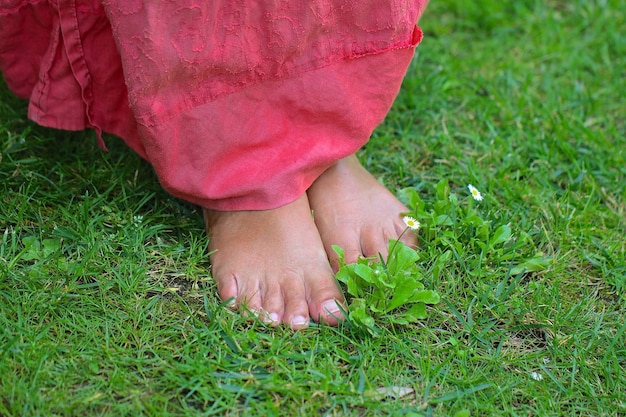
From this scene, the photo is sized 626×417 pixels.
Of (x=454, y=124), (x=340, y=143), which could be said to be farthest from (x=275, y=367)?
(x=454, y=124)

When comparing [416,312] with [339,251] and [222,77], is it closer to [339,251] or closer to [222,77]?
[339,251]

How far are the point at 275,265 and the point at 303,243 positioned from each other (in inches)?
3.1

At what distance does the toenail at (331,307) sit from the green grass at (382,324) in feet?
0.12

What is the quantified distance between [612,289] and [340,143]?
0.70 meters

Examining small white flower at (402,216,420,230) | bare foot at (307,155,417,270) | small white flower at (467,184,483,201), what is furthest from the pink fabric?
small white flower at (467,184,483,201)

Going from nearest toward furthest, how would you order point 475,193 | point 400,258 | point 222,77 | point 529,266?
point 222,77
point 400,258
point 529,266
point 475,193

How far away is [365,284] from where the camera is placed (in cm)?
148

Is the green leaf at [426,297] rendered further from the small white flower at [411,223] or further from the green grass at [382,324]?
the small white flower at [411,223]

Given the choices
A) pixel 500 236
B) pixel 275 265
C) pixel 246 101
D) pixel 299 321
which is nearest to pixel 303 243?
pixel 275 265

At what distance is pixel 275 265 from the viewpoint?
1530 millimetres

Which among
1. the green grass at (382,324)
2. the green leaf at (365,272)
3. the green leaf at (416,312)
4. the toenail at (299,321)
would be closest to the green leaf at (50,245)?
the green grass at (382,324)

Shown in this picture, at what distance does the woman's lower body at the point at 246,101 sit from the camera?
4.29ft

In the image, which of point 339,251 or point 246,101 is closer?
point 246,101

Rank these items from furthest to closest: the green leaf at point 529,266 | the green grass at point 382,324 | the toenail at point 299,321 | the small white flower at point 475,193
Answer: the small white flower at point 475,193, the green leaf at point 529,266, the toenail at point 299,321, the green grass at point 382,324
